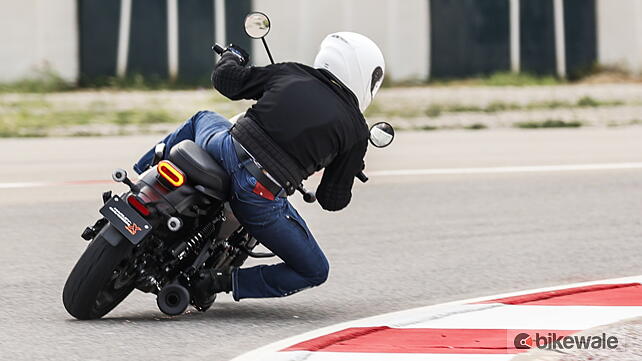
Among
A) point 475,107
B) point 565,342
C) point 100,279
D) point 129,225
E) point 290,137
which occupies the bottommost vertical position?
point 565,342

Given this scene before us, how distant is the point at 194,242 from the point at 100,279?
0.49 m

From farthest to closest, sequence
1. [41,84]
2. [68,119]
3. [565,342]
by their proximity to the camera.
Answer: [41,84] < [68,119] < [565,342]

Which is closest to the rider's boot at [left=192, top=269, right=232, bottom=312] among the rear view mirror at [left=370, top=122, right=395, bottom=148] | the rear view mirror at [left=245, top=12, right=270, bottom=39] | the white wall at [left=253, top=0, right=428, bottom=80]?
the rear view mirror at [left=370, top=122, right=395, bottom=148]

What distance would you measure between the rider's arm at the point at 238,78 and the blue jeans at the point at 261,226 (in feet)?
0.65

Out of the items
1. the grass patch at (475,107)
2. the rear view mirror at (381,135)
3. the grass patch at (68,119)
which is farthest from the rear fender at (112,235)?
the grass patch at (475,107)

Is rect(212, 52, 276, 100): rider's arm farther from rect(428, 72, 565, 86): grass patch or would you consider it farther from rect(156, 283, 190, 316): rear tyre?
rect(428, 72, 565, 86): grass patch

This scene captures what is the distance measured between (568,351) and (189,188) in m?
1.79

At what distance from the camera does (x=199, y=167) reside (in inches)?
247

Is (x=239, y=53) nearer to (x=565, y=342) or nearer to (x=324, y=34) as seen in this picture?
(x=565, y=342)

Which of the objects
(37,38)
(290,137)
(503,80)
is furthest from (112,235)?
(503,80)

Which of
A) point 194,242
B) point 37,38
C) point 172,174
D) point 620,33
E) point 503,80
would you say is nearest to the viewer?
point 172,174

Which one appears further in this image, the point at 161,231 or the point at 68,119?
the point at 68,119

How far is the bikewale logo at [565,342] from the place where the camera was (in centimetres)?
573

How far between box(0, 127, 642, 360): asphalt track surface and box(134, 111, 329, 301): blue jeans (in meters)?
0.17
